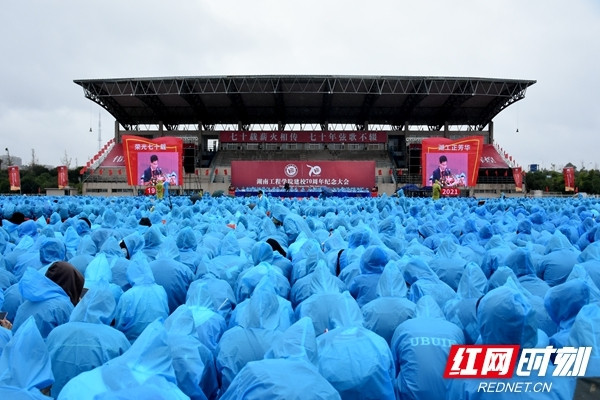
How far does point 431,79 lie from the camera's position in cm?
4147

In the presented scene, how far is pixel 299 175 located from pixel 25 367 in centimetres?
3665

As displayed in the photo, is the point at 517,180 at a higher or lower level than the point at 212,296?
higher

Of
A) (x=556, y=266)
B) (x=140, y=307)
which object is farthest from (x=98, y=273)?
(x=556, y=266)

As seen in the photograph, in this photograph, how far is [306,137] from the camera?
47.2 m

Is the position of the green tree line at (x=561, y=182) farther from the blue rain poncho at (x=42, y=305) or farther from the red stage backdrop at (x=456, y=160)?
the blue rain poncho at (x=42, y=305)

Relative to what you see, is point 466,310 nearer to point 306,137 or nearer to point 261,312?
point 261,312

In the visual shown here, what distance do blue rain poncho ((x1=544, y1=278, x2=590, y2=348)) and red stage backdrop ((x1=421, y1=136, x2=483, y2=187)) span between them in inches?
1037

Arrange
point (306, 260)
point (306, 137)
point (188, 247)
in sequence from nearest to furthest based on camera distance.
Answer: point (306, 260) → point (188, 247) → point (306, 137)

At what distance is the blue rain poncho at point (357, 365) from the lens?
9.03 ft

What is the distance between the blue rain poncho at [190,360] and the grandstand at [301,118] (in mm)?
38357

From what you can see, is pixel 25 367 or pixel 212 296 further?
pixel 212 296

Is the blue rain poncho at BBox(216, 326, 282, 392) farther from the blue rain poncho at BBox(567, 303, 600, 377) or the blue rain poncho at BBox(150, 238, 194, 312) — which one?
the blue rain poncho at BBox(150, 238, 194, 312)

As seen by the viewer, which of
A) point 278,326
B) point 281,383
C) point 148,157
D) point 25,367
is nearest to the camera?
point 281,383

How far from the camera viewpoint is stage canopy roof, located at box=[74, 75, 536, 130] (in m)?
42.1
